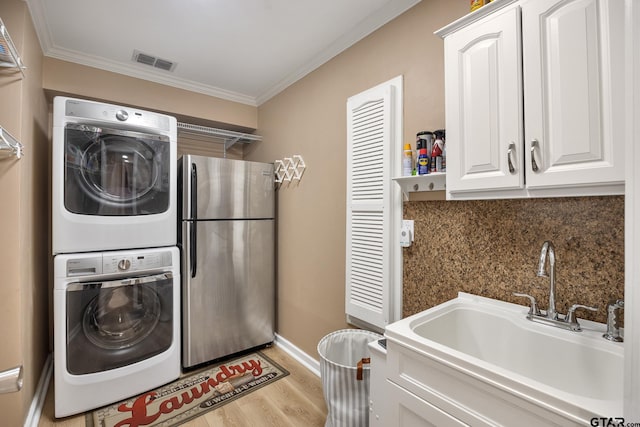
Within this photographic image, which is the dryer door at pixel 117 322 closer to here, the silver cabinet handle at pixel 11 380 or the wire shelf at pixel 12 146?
the wire shelf at pixel 12 146

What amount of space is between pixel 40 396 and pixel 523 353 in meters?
2.92

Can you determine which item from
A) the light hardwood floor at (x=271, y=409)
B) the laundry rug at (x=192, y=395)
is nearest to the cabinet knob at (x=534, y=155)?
the light hardwood floor at (x=271, y=409)

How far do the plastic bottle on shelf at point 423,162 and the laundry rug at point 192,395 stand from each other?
192 cm

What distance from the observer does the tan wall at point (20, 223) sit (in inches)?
61.7

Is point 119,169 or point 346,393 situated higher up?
point 119,169

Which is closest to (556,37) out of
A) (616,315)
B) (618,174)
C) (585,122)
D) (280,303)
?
(585,122)

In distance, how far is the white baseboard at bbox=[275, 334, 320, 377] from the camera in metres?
2.44

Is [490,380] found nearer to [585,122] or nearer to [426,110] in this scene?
[585,122]

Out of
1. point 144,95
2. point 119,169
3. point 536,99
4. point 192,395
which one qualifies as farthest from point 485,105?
point 144,95

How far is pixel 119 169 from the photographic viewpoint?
211 centimetres

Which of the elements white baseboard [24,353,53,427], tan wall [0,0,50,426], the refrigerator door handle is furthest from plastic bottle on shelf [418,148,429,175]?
white baseboard [24,353,53,427]

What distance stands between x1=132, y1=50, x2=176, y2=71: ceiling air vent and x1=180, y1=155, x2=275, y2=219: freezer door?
2.84ft

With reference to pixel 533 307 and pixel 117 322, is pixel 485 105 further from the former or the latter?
pixel 117 322

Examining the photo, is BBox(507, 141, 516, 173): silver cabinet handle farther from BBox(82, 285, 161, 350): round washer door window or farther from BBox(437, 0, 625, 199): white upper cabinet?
BBox(82, 285, 161, 350): round washer door window
